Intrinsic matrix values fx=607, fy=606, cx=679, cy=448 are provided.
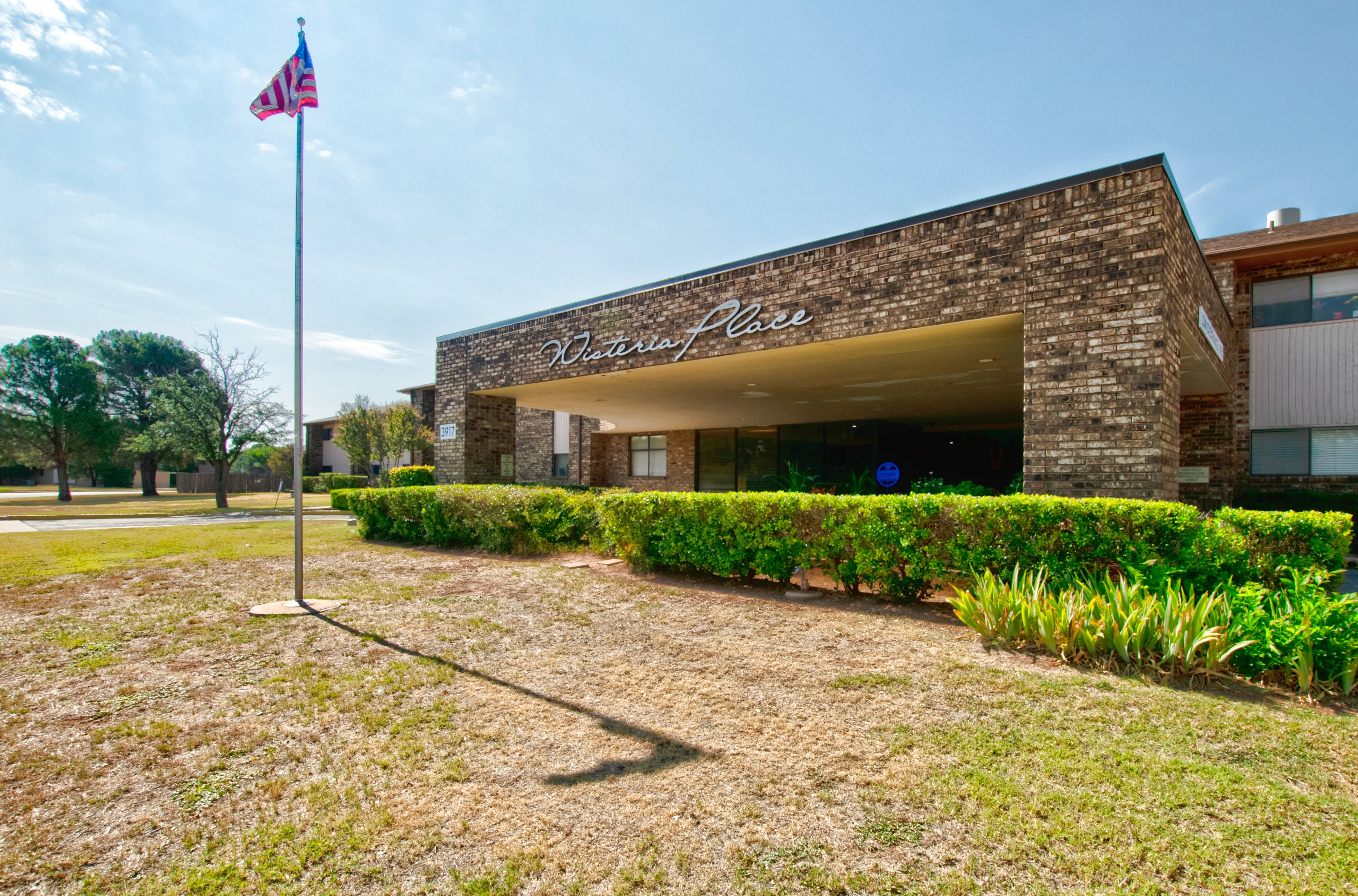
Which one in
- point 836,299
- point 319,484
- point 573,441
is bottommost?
point 319,484

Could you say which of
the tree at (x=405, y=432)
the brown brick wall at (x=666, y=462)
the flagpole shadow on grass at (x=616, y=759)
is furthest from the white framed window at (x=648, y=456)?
the flagpole shadow on grass at (x=616, y=759)

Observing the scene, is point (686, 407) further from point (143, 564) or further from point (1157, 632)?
point (1157, 632)

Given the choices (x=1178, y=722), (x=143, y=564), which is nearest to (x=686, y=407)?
(x=143, y=564)

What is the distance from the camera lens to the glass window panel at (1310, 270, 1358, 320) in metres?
11.4

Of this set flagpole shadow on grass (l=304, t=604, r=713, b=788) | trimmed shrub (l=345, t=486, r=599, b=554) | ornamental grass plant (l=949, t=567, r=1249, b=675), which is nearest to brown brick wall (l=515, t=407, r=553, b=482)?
trimmed shrub (l=345, t=486, r=599, b=554)

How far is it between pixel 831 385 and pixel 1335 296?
948 centimetres

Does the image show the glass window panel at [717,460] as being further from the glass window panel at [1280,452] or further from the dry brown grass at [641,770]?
the dry brown grass at [641,770]

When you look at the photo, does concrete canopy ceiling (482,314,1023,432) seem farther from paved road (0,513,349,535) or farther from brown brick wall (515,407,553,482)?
paved road (0,513,349,535)

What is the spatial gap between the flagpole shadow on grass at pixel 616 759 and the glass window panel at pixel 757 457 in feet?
54.3

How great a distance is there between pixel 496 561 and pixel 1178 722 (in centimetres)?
787

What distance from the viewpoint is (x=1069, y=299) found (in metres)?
6.68

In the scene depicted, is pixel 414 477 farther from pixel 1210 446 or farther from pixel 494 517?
pixel 1210 446

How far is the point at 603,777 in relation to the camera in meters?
2.76

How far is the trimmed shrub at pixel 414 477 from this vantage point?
1588cm
